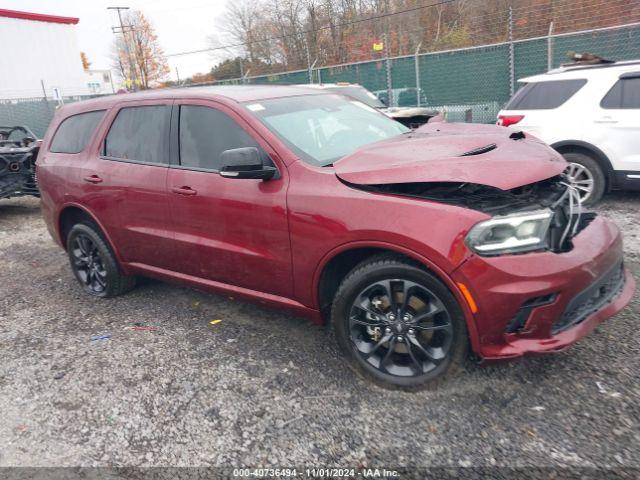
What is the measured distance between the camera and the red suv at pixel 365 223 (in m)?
2.53

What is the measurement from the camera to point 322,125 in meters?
3.61

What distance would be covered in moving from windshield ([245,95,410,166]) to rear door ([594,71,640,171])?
3261mm

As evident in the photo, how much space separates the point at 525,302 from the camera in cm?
247

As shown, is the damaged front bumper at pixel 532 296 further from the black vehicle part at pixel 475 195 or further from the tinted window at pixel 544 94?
the tinted window at pixel 544 94

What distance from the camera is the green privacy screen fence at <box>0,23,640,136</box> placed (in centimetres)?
1027

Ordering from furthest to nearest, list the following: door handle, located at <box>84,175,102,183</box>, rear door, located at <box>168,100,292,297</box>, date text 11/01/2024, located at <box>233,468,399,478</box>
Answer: door handle, located at <box>84,175,102,183</box> → rear door, located at <box>168,100,292,297</box> → date text 11/01/2024, located at <box>233,468,399,478</box>

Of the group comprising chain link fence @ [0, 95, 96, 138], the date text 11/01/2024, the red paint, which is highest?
the red paint

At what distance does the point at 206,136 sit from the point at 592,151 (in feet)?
15.9

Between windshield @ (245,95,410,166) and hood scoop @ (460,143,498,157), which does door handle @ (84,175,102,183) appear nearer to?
windshield @ (245,95,410,166)

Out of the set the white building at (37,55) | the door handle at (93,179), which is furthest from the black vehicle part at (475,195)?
the white building at (37,55)

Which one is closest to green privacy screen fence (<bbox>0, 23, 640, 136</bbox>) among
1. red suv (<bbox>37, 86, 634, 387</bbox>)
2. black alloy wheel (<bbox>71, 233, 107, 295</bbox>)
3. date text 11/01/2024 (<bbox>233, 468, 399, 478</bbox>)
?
red suv (<bbox>37, 86, 634, 387</bbox>)

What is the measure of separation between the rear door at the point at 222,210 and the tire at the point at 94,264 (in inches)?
38.6

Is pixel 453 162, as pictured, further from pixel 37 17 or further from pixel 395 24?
pixel 37 17

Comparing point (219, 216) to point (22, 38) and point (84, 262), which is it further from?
point (22, 38)
